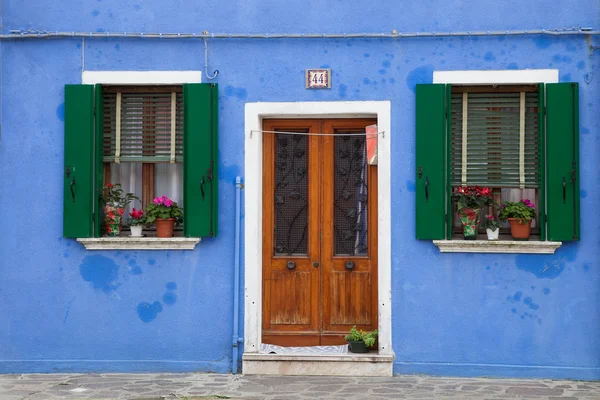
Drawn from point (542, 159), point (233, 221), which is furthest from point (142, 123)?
point (542, 159)

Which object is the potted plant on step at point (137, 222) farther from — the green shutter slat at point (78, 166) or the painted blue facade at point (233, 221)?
the green shutter slat at point (78, 166)

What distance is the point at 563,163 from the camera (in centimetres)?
812

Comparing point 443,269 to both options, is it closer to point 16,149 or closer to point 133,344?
point 133,344

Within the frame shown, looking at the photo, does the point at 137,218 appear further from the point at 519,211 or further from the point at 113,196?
the point at 519,211

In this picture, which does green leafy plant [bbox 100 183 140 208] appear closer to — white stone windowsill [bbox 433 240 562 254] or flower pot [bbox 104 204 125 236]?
flower pot [bbox 104 204 125 236]

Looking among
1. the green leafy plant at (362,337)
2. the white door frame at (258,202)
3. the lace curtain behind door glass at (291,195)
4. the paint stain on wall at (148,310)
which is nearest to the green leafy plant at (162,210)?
the white door frame at (258,202)

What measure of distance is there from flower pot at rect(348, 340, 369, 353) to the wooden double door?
320mm

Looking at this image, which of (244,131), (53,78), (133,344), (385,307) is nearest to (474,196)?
(385,307)

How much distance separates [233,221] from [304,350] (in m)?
1.42

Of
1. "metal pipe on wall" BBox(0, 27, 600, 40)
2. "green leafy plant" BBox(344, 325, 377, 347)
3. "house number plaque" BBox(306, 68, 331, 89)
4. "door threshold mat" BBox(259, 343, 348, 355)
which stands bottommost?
"door threshold mat" BBox(259, 343, 348, 355)

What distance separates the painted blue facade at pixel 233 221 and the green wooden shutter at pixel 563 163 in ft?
0.46

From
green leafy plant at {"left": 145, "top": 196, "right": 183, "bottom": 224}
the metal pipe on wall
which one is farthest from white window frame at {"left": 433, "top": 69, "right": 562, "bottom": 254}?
green leafy plant at {"left": 145, "top": 196, "right": 183, "bottom": 224}

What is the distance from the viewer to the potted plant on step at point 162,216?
333 inches

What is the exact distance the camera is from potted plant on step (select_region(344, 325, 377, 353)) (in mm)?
8305
